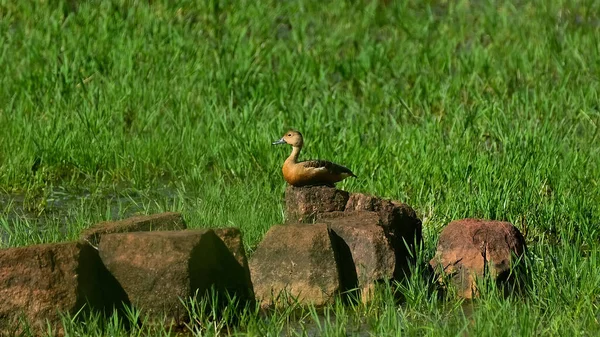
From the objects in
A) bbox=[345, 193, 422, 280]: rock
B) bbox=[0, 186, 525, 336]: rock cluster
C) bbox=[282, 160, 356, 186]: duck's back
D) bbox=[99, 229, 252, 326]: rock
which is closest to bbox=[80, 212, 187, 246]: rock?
bbox=[0, 186, 525, 336]: rock cluster

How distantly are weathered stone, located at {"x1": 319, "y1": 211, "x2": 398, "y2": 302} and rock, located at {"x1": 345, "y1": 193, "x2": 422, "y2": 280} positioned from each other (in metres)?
0.12

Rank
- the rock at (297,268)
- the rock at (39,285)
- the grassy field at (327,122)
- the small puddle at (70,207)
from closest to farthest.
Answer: the rock at (39,285)
the rock at (297,268)
the grassy field at (327,122)
the small puddle at (70,207)

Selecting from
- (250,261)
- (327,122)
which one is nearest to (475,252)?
(250,261)

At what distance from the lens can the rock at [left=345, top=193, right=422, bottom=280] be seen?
5.93 metres

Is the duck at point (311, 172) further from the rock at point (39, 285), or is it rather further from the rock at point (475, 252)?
the rock at point (39, 285)

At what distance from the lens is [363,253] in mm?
5703

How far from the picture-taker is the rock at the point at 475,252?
18.9 feet

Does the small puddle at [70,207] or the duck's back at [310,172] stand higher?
the duck's back at [310,172]

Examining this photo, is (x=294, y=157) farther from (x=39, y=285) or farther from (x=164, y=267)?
(x=39, y=285)

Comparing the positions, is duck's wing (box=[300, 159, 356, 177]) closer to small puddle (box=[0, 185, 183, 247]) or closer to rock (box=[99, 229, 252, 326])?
rock (box=[99, 229, 252, 326])

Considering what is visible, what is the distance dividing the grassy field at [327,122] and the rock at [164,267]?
230 millimetres

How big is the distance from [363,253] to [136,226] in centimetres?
100

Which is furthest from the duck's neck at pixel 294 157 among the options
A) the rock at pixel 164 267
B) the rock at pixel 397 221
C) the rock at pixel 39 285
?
the rock at pixel 39 285

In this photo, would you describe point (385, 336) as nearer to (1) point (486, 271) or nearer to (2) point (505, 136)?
(1) point (486, 271)
